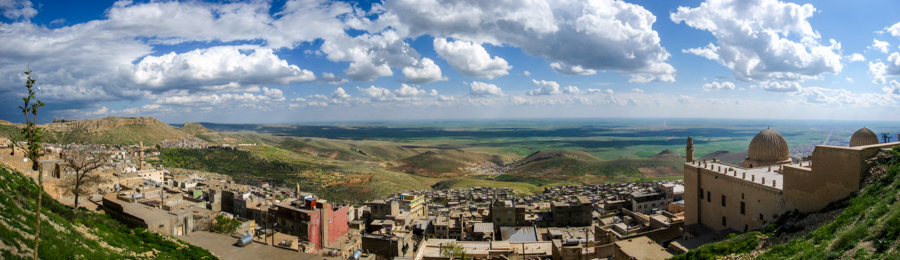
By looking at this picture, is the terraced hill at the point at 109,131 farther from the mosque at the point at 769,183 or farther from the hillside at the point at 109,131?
the mosque at the point at 769,183

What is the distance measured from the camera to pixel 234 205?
123 feet

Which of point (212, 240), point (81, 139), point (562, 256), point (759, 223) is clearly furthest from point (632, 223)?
point (81, 139)

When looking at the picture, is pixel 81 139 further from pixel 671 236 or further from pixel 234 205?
pixel 671 236

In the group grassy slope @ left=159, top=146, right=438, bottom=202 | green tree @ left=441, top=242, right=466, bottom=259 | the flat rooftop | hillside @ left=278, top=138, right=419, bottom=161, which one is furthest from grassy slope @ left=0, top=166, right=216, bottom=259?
hillside @ left=278, top=138, right=419, bottom=161

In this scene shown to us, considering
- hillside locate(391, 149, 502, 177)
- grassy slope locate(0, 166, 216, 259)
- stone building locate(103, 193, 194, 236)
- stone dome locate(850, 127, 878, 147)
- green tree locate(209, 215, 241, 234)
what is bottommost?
hillside locate(391, 149, 502, 177)

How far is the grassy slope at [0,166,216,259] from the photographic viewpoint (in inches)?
432

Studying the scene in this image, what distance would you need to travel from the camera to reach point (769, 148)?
3183 cm

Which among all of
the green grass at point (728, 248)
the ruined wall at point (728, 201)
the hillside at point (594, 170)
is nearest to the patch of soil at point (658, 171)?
the hillside at point (594, 170)

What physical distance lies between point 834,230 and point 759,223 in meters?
8.04

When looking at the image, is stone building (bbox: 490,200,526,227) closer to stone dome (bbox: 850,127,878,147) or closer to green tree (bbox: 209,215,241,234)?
green tree (bbox: 209,215,241,234)

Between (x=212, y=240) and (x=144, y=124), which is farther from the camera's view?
(x=144, y=124)

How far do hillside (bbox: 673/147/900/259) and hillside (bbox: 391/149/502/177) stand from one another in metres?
89.4

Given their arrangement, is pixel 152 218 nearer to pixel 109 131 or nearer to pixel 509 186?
pixel 509 186

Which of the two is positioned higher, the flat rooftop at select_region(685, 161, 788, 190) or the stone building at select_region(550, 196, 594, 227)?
the flat rooftop at select_region(685, 161, 788, 190)
